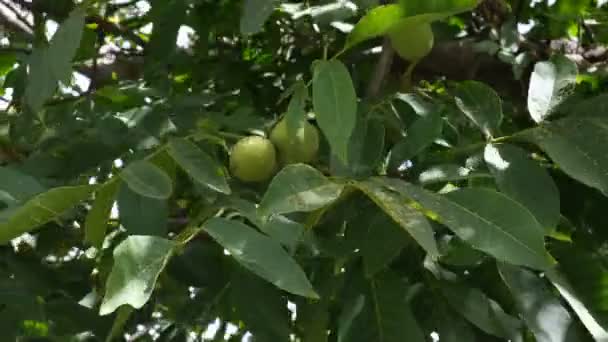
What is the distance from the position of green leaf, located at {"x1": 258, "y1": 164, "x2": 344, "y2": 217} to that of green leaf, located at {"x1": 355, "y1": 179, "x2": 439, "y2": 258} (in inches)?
1.4

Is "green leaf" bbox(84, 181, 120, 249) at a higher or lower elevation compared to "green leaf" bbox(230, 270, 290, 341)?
higher

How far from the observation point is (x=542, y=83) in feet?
3.69

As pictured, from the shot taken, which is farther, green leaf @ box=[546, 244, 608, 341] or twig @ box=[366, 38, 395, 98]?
twig @ box=[366, 38, 395, 98]

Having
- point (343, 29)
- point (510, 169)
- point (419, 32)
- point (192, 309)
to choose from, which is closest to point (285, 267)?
point (510, 169)

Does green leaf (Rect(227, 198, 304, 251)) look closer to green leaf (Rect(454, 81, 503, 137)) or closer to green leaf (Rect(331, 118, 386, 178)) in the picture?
green leaf (Rect(331, 118, 386, 178))

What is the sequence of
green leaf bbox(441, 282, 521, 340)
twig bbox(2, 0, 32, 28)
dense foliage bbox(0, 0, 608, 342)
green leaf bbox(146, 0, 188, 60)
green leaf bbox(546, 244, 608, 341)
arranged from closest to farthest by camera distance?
dense foliage bbox(0, 0, 608, 342)
green leaf bbox(546, 244, 608, 341)
green leaf bbox(441, 282, 521, 340)
green leaf bbox(146, 0, 188, 60)
twig bbox(2, 0, 32, 28)

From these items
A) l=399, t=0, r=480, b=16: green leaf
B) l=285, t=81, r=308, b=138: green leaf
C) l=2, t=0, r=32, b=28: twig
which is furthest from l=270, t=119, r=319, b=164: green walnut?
l=2, t=0, r=32, b=28: twig

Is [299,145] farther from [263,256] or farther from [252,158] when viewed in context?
[263,256]

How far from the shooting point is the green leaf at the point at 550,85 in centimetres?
109

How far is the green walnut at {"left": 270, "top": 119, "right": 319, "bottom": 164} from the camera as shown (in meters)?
1.14

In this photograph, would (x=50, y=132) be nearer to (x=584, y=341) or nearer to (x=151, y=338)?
(x=151, y=338)

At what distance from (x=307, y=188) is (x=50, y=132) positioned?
0.61 metres

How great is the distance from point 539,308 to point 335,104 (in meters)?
0.32

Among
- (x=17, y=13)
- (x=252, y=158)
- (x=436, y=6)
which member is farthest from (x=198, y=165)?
(x=17, y=13)
